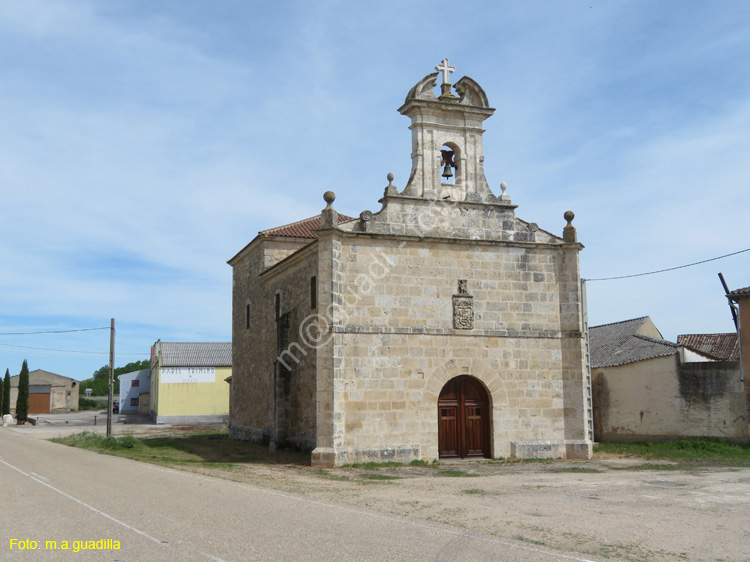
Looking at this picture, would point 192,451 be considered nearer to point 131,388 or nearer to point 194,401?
point 194,401

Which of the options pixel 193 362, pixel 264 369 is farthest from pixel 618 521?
pixel 193 362

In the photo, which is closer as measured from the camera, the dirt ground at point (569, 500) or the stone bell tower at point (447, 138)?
the dirt ground at point (569, 500)

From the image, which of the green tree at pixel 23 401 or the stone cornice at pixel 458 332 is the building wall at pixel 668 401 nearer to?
the stone cornice at pixel 458 332

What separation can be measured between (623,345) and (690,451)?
6.81 metres

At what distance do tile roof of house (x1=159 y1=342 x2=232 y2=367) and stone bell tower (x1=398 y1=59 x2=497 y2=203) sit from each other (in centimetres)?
2984

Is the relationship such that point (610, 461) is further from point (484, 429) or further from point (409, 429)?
point (409, 429)

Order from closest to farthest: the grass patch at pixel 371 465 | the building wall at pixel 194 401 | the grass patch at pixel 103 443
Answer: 1. the grass patch at pixel 371 465
2. the grass patch at pixel 103 443
3. the building wall at pixel 194 401

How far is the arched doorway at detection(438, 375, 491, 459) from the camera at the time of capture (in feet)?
56.9

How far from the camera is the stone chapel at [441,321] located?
16.5 metres

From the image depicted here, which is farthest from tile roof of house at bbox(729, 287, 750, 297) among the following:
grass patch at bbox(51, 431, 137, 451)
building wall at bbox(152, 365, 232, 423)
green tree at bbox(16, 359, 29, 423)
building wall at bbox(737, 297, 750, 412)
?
green tree at bbox(16, 359, 29, 423)

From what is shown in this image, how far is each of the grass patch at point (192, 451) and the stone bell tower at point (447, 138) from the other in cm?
802

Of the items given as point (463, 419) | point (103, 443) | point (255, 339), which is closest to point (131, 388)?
point (255, 339)

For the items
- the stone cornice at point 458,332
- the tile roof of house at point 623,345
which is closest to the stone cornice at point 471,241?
the stone cornice at point 458,332

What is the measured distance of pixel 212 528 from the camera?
8.04 meters
